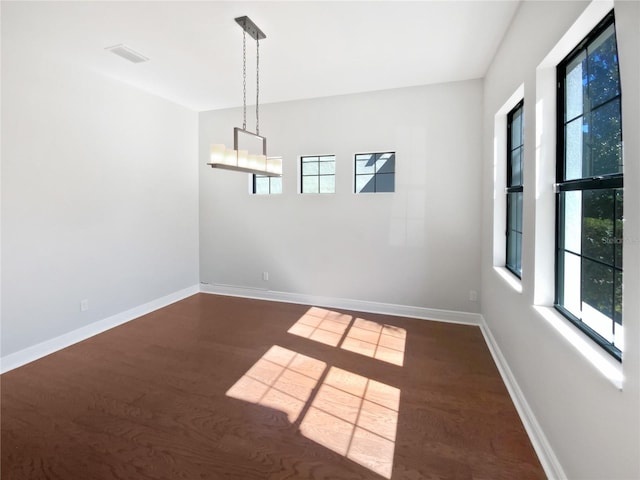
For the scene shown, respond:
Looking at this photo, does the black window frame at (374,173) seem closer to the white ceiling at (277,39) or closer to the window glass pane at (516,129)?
the white ceiling at (277,39)

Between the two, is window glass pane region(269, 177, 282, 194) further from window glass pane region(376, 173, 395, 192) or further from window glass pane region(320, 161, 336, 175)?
window glass pane region(376, 173, 395, 192)

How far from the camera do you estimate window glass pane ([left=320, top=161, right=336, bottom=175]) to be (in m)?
4.54

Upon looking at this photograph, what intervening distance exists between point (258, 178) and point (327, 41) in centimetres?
249

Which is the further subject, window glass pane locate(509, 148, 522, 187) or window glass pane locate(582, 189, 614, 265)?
window glass pane locate(509, 148, 522, 187)

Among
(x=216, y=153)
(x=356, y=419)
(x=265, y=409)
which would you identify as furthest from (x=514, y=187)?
(x=265, y=409)

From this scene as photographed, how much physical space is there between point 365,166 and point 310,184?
2.77 ft

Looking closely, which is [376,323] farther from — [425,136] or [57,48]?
[57,48]

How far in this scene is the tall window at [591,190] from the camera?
1432mm

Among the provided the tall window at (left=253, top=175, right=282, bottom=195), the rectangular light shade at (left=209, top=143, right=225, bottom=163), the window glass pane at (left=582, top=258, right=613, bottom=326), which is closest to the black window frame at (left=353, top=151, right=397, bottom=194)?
the tall window at (left=253, top=175, right=282, bottom=195)

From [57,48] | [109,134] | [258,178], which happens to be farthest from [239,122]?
[57,48]

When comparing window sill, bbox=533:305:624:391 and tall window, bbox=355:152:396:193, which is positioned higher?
tall window, bbox=355:152:396:193

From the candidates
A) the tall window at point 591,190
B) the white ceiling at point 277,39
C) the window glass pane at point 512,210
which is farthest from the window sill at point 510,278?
the white ceiling at point 277,39

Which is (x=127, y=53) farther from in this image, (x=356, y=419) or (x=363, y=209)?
(x=356, y=419)

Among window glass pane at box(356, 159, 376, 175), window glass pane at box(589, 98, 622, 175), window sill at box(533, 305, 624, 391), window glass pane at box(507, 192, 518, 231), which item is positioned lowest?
window sill at box(533, 305, 624, 391)
